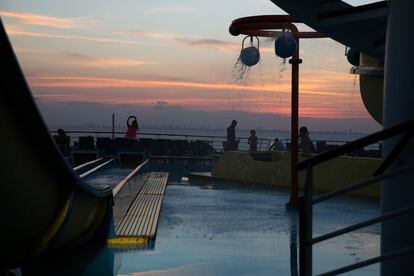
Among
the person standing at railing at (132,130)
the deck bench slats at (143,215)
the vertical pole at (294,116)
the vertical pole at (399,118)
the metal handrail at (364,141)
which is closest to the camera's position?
the metal handrail at (364,141)

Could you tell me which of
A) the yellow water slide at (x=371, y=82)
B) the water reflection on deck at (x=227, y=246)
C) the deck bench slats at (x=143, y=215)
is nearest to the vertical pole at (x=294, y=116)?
the water reflection on deck at (x=227, y=246)

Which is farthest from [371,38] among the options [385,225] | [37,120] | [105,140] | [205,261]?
[105,140]

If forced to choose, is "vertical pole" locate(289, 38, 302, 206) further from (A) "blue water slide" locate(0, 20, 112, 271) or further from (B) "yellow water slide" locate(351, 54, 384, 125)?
(A) "blue water slide" locate(0, 20, 112, 271)

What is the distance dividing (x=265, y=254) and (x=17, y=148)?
13.8ft

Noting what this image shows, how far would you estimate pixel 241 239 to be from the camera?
9.30m

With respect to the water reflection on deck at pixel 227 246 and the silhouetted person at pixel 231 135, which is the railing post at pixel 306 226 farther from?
the silhouetted person at pixel 231 135

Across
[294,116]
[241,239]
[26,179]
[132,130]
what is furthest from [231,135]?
[26,179]

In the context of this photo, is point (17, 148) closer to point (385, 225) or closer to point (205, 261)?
point (385, 225)

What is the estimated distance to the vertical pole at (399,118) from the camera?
4645 mm

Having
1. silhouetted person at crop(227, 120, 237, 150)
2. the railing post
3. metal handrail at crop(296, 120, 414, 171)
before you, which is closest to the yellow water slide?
silhouetted person at crop(227, 120, 237, 150)

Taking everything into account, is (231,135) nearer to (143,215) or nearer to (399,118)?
(143,215)

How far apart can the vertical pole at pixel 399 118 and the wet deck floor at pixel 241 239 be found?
2557 millimetres

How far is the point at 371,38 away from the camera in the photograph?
874 cm

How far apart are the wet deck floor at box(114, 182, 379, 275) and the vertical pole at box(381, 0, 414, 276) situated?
101 inches
